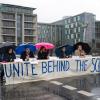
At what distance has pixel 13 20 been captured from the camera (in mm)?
117375

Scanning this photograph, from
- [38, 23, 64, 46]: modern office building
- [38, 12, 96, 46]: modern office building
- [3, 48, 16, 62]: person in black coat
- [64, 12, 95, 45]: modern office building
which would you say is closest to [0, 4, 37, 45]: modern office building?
[64, 12, 95, 45]: modern office building

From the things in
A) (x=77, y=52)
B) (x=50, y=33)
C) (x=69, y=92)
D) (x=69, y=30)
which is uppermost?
(x=69, y=30)

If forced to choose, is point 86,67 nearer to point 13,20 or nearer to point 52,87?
point 52,87

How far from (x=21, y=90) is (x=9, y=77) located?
6.57 feet

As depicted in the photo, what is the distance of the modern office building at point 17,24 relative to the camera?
115 m

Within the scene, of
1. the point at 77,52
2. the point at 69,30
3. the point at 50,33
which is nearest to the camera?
the point at 77,52

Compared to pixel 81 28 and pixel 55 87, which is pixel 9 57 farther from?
pixel 81 28

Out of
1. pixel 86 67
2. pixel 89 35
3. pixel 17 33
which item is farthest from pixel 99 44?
pixel 86 67

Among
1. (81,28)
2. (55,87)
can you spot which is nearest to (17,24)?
(81,28)

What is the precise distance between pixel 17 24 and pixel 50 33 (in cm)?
3957

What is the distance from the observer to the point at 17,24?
119125 millimetres

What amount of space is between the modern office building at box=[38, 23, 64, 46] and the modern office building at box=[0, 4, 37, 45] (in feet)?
104

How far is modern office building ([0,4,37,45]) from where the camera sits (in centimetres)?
11481

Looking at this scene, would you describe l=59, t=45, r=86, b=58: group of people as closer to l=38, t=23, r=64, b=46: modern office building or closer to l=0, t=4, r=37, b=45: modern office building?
l=0, t=4, r=37, b=45: modern office building
